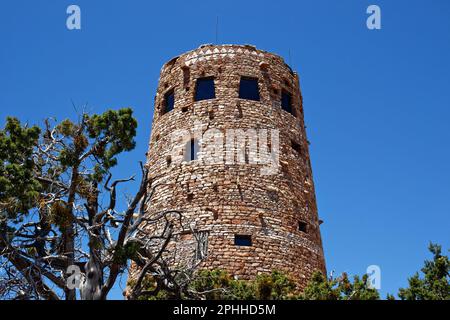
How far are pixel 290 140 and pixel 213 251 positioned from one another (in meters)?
5.96

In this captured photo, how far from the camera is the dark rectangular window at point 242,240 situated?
2088 centimetres

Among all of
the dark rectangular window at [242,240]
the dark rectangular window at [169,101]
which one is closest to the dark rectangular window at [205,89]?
the dark rectangular window at [169,101]

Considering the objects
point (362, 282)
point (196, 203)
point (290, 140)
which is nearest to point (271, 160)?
point (290, 140)

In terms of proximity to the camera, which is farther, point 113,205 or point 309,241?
point 309,241

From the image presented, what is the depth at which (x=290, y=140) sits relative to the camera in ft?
78.5

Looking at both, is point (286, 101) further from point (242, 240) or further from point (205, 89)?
point (242, 240)

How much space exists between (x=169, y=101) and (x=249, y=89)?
3478mm

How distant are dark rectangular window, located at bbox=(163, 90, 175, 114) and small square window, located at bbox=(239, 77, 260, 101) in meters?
2.92

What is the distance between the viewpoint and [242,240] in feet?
68.7

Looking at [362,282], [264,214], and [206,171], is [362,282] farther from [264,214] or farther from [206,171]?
[206,171]

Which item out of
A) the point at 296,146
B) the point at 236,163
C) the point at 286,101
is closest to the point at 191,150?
the point at 236,163

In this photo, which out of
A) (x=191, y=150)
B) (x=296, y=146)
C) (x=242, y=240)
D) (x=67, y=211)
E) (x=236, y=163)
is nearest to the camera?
(x=67, y=211)
